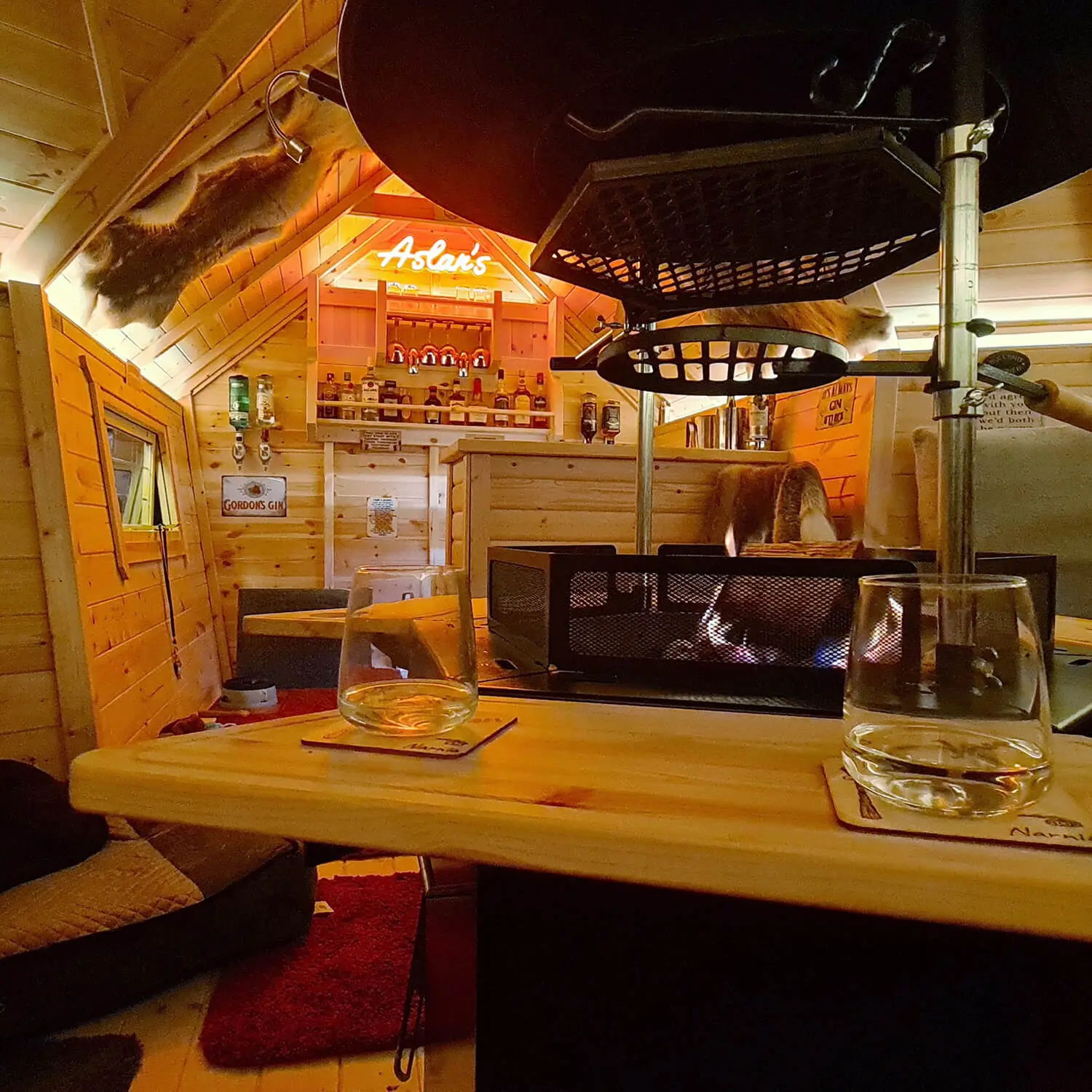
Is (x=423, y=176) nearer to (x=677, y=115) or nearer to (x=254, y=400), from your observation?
(x=677, y=115)

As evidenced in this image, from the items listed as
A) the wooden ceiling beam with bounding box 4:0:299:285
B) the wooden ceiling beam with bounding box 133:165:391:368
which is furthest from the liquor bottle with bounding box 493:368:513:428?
the wooden ceiling beam with bounding box 4:0:299:285

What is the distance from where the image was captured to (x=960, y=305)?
0.56m

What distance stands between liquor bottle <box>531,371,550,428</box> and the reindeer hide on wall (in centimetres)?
194

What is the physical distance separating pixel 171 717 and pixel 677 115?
3808 millimetres

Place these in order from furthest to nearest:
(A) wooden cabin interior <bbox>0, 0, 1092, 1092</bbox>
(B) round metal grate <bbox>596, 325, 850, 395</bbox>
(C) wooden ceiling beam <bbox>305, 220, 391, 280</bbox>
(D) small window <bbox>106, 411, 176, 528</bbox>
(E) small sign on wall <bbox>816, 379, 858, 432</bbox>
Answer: (C) wooden ceiling beam <bbox>305, 220, 391, 280</bbox>
(D) small window <bbox>106, 411, 176, 528</bbox>
(E) small sign on wall <bbox>816, 379, 858, 432</bbox>
(B) round metal grate <bbox>596, 325, 850, 395</bbox>
(A) wooden cabin interior <bbox>0, 0, 1092, 1092</bbox>

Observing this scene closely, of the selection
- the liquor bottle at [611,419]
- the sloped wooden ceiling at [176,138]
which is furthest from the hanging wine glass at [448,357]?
the sloped wooden ceiling at [176,138]

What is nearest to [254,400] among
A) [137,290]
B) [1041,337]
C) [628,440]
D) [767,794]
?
[137,290]

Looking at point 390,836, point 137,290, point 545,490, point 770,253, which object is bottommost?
point 390,836

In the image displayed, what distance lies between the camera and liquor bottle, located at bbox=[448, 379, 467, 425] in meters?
4.73

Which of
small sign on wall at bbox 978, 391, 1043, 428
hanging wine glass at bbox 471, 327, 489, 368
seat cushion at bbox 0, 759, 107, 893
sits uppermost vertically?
hanging wine glass at bbox 471, 327, 489, 368

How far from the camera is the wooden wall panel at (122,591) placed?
2.70 meters

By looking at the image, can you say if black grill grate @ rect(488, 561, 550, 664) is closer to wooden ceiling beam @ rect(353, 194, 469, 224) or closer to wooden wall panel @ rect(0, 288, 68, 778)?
wooden wall panel @ rect(0, 288, 68, 778)

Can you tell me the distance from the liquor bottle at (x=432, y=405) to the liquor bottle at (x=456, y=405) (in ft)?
0.25

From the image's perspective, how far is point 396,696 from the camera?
57 centimetres
